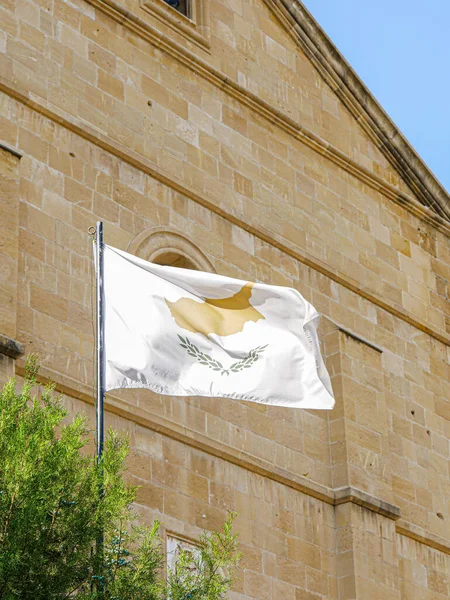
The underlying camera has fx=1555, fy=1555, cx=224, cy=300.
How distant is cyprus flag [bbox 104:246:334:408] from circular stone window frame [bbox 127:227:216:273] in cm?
292

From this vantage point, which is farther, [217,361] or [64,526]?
[217,361]

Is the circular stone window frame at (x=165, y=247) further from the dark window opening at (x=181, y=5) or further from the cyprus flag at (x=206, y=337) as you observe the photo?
the dark window opening at (x=181, y=5)

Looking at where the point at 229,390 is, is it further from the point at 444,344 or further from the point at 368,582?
the point at 444,344

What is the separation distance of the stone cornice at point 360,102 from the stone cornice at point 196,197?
2225 millimetres

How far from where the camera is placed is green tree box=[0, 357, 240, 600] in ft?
33.9

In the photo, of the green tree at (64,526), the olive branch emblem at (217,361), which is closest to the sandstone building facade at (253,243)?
the olive branch emblem at (217,361)

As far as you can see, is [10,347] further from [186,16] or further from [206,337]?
[186,16]

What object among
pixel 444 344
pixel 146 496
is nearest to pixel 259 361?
pixel 146 496

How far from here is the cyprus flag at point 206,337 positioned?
485 inches

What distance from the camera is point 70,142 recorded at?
16.2 meters

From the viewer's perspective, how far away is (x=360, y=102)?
2091 cm

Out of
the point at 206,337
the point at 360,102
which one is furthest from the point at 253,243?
the point at 206,337

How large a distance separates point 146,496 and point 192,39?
6166 mm

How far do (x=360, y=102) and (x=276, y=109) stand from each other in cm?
210
